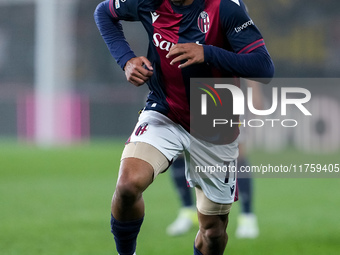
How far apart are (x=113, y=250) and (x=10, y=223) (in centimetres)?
177

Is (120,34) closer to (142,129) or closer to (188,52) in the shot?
(142,129)

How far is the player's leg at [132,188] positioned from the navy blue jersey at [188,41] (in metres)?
0.33

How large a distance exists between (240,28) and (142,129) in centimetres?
74

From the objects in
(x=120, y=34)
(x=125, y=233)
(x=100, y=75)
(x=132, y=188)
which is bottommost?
(x=100, y=75)

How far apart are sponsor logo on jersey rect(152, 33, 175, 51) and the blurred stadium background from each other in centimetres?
163

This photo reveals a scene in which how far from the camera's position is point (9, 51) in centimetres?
2212

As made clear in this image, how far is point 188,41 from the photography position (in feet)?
13.0

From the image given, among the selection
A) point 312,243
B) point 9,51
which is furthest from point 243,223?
point 9,51

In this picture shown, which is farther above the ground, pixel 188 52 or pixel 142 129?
pixel 188 52

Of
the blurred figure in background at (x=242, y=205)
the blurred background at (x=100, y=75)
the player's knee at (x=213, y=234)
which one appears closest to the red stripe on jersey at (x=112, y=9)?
the player's knee at (x=213, y=234)

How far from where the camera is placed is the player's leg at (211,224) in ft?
13.7

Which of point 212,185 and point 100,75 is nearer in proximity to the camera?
point 212,185

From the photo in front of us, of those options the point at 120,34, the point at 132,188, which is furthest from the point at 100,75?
the point at 132,188

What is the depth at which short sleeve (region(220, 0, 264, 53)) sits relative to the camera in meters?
3.80
